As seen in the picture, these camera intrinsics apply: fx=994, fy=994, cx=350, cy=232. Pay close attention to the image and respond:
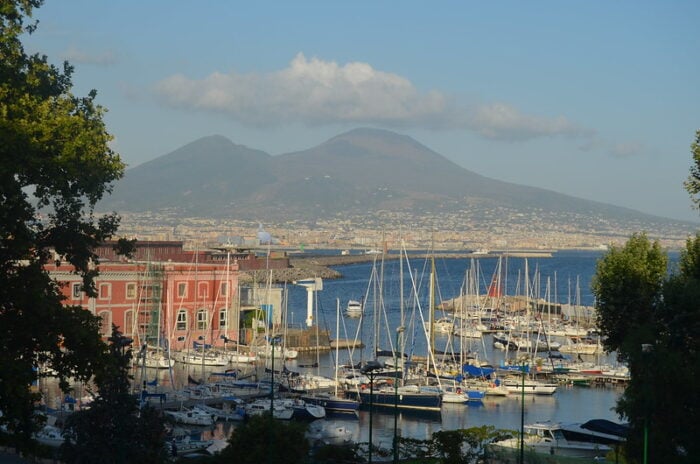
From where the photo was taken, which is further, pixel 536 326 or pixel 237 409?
pixel 536 326

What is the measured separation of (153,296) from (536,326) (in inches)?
962

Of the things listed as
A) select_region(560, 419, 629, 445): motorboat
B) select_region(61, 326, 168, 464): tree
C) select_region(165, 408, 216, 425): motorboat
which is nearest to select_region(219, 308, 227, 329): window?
select_region(165, 408, 216, 425): motorboat

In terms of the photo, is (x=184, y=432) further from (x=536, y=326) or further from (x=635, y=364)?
(x=536, y=326)

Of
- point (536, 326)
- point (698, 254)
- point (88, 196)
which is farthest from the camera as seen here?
point (536, 326)

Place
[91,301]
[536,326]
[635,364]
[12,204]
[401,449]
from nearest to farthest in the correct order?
[12,204]
[635,364]
[401,449]
[91,301]
[536,326]

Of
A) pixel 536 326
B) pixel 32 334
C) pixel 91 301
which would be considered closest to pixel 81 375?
pixel 32 334

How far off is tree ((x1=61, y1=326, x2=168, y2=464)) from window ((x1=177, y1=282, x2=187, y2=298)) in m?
26.9

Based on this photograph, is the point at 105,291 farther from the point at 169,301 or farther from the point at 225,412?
the point at 225,412

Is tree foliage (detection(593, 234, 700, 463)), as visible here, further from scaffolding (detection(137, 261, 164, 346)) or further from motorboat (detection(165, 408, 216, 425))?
scaffolding (detection(137, 261, 164, 346))

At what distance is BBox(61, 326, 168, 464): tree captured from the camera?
44.1ft

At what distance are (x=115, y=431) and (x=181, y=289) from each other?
27355 mm

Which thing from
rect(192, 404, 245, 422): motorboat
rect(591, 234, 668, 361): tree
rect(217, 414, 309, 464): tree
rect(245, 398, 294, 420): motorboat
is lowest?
rect(192, 404, 245, 422): motorboat

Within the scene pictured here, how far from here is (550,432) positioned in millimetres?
24406

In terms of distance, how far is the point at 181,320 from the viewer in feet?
134
